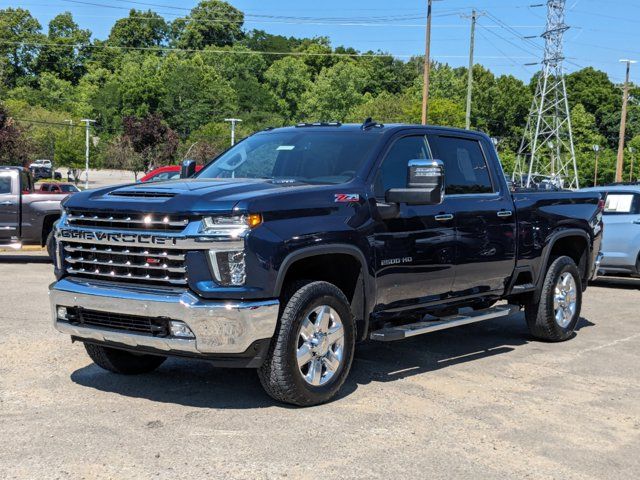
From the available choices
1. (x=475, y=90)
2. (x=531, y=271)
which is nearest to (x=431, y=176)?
(x=531, y=271)

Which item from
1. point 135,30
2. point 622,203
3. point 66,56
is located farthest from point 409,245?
point 135,30

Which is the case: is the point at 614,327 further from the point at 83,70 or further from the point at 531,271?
the point at 83,70

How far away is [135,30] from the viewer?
14412 centimetres

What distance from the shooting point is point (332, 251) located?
19.2 feet

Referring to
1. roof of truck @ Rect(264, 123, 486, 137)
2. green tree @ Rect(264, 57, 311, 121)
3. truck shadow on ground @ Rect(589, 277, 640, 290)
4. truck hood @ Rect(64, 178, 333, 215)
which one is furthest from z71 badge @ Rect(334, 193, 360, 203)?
green tree @ Rect(264, 57, 311, 121)

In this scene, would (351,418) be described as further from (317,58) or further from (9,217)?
(317,58)

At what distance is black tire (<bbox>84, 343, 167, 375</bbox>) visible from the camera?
6.60 meters

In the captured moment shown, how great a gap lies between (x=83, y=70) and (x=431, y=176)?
137594 mm

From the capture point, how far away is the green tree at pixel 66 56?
132 m

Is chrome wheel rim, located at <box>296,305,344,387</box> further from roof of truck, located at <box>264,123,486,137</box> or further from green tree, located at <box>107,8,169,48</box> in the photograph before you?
green tree, located at <box>107,8,169,48</box>

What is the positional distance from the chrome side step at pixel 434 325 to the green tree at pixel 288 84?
109934mm

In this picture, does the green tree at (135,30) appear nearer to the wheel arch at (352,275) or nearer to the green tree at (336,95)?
the green tree at (336,95)

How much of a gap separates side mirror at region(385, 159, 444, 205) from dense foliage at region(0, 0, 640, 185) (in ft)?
173

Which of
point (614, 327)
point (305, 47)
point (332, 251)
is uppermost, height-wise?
point (305, 47)
